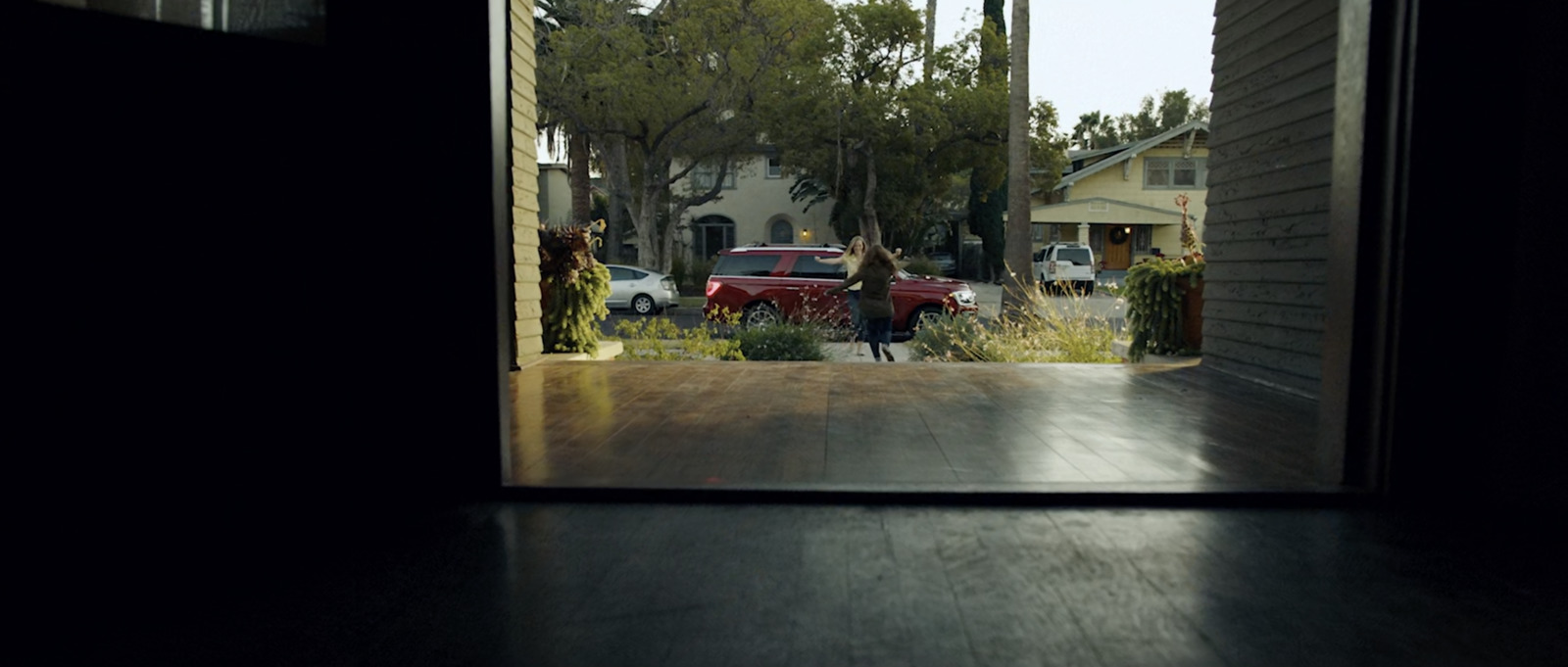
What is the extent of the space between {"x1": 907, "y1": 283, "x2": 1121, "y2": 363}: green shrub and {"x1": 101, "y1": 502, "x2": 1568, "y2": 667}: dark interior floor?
18.4 feet

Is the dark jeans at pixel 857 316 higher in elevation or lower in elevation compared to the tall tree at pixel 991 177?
lower

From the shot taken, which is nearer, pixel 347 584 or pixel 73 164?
pixel 347 584

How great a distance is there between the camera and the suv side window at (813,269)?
46.1 ft

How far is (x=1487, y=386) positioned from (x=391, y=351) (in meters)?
3.48

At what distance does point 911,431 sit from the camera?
4.34 meters

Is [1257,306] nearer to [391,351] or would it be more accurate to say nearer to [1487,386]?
[1487,386]

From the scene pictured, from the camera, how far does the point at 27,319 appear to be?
2.58 meters

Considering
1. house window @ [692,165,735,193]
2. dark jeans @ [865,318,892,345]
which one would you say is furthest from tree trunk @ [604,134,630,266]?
dark jeans @ [865,318,892,345]

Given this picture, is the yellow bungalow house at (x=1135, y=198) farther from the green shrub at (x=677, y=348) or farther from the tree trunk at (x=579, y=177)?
the green shrub at (x=677, y=348)

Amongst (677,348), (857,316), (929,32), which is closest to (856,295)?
(857,316)

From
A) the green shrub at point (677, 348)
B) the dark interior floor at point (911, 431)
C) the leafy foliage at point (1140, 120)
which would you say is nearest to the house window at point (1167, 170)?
the green shrub at point (677, 348)

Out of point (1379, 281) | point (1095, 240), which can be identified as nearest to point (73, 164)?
point (1379, 281)

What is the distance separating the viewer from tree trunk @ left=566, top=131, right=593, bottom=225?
24.6 meters

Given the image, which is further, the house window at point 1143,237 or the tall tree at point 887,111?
the house window at point 1143,237
